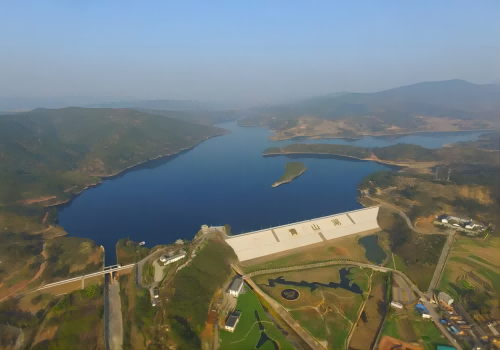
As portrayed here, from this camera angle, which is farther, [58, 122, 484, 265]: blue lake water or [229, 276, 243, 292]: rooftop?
[58, 122, 484, 265]: blue lake water

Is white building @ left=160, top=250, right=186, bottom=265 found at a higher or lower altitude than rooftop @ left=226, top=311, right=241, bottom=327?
higher

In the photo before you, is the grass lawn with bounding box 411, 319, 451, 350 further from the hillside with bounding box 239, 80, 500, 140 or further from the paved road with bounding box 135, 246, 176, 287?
the hillside with bounding box 239, 80, 500, 140

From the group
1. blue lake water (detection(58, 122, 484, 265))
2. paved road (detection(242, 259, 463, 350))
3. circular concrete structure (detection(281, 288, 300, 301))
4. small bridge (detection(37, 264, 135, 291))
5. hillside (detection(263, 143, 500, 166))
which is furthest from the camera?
hillside (detection(263, 143, 500, 166))

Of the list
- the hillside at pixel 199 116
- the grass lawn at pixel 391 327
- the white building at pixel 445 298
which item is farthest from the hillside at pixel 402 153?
the hillside at pixel 199 116

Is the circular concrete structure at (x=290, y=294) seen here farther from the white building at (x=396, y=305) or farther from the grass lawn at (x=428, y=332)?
the grass lawn at (x=428, y=332)

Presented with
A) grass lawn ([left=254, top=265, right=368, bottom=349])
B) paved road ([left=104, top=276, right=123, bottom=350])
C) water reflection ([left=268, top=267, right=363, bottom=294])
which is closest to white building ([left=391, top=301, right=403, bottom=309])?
grass lawn ([left=254, top=265, right=368, bottom=349])

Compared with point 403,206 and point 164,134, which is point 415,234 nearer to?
point 403,206
